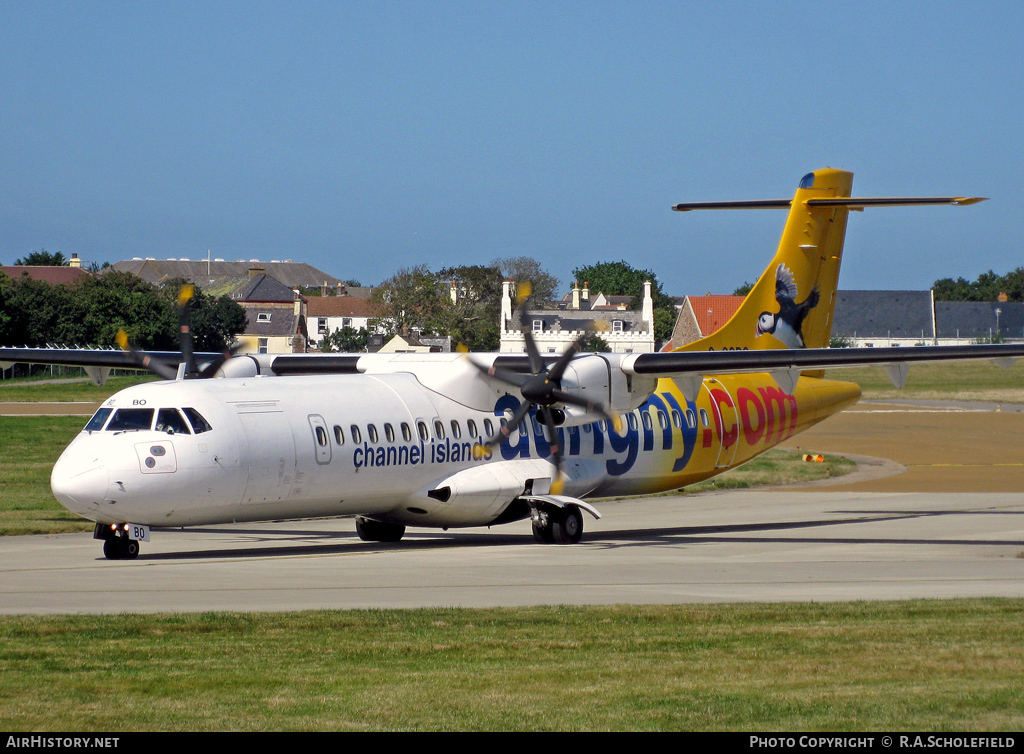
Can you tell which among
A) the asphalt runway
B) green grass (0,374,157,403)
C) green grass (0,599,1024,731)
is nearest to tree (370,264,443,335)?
green grass (0,374,157,403)

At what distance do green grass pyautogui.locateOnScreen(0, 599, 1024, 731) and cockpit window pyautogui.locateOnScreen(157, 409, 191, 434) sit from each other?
5.65 metres

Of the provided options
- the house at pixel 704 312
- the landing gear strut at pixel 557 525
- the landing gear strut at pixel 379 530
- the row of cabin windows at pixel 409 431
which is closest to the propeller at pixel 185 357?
the row of cabin windows at pixel 409 431

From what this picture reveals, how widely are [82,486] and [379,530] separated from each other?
6524mm

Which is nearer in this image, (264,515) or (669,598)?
(669,598)

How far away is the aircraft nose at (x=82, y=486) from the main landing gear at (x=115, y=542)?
1.22 metres

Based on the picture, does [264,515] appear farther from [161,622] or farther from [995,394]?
[995,394]

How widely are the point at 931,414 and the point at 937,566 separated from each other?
49.9m

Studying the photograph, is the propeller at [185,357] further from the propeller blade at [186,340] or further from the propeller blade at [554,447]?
the propeller blade at [554,447]

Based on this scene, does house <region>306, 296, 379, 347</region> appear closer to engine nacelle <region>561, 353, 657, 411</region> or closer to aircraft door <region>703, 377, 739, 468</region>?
aircraft door <region>703, 377, 739, 468</region>

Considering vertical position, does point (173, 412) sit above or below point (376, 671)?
above

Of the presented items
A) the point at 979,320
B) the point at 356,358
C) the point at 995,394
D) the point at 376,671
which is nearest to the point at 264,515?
the point at 356,358

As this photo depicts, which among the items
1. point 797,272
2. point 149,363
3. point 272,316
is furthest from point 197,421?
point 272,316

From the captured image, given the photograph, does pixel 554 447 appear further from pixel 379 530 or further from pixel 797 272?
pixel 797 272

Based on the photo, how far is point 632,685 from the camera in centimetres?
973
